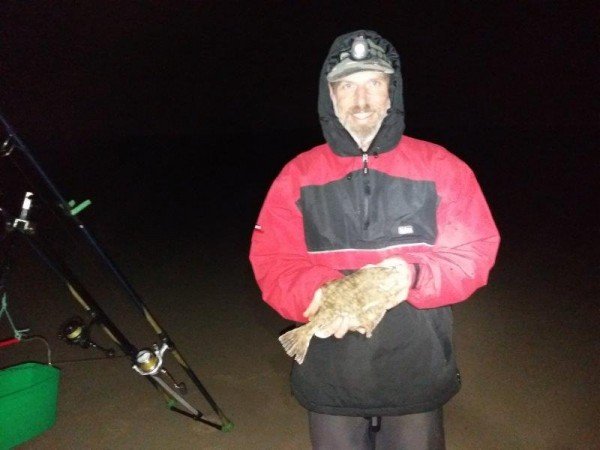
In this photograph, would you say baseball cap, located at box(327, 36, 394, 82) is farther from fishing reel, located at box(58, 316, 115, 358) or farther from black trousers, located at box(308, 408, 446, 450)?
fishing reel, located at box(58, 316, 115, 358)

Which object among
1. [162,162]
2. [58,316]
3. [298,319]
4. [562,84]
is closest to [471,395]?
[298,319]

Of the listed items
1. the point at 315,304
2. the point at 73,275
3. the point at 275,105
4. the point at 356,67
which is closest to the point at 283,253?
the point at 315,304

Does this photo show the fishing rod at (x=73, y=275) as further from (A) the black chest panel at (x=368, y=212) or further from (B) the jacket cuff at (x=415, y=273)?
(B) the jacket cuff at (x=415, y=273)

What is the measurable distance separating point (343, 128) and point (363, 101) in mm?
138

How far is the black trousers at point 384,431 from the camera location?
1931 millimetres

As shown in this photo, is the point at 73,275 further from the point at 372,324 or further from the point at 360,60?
the point at 360,60

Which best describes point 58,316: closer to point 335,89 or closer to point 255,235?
point 255,235

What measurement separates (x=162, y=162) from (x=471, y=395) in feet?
62.9

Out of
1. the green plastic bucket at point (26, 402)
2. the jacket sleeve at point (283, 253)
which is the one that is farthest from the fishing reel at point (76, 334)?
the jacket sleeve at point (283, 253)

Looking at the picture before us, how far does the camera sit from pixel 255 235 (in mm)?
1958

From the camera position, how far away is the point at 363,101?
6.22 ft

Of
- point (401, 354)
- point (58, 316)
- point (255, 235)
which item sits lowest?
point (58, 316)

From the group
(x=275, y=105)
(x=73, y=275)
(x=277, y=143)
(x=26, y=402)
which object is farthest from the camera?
(x=275, y=105)

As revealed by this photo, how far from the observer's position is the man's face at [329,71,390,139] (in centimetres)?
190
